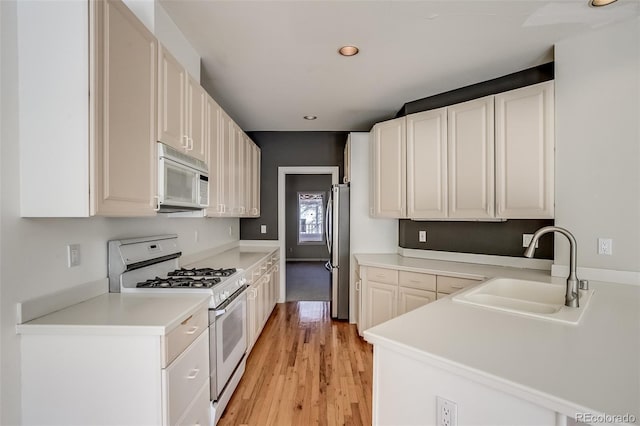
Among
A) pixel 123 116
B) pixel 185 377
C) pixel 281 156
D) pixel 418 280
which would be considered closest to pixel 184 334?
pixel 185 377

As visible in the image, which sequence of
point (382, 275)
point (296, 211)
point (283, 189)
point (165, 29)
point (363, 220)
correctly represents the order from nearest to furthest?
point (165, 29)
point (382, 275)
point (363, 220)
point (283, 189)
point (296, 211)

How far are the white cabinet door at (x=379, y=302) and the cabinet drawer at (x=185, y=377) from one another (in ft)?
6.14

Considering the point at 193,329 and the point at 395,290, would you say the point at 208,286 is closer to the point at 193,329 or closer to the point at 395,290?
the point at 193,329

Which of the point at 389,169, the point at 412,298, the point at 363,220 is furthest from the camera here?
the point at 363,220

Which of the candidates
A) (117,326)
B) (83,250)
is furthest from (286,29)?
(117,326)

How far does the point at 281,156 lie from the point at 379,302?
2759mm

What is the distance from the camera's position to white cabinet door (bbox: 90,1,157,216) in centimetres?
126

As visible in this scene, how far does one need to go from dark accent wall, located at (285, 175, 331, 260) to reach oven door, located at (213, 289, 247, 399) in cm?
649

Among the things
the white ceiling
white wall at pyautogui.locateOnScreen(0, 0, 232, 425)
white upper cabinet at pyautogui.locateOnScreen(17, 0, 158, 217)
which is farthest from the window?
white upper cabinet at pyautogui.locateOnScreen(17, 0, 158, 217)

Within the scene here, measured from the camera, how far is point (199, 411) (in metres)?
1.70

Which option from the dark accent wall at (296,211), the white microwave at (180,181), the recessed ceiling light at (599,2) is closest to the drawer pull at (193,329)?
the white microwave at (180,181)

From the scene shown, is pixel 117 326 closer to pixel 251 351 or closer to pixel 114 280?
pixel 114 280

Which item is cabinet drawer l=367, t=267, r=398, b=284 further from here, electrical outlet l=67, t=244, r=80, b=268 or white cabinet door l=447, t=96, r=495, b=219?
electrical outlet l=67, t=244, r=80, b=268

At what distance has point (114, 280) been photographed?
70.2 inches
